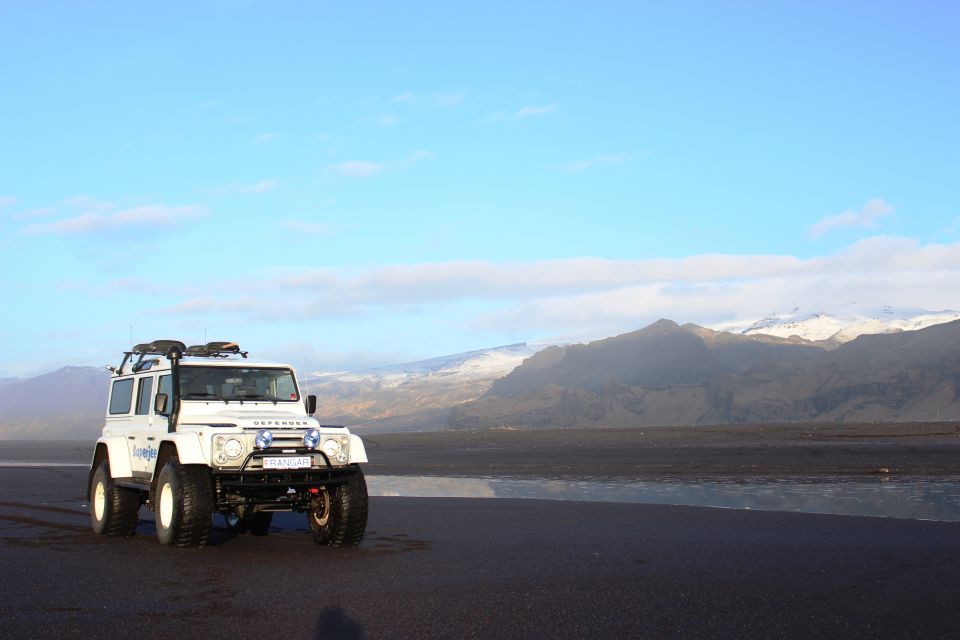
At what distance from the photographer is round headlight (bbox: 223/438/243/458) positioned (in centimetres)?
1204

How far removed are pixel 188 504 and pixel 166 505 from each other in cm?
63

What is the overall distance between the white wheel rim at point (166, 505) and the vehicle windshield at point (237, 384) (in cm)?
155

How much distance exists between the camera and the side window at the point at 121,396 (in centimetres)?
1499

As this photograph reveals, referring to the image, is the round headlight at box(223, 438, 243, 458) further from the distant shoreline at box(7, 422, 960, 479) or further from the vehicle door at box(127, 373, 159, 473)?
the distant shoreline at box(7, 422, 960, 479)

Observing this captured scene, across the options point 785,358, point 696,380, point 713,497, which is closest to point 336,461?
point 713,497

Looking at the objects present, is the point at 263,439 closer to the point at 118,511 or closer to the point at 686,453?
the point at 118,511

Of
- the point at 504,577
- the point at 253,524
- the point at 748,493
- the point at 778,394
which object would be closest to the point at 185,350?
the point at 253,524

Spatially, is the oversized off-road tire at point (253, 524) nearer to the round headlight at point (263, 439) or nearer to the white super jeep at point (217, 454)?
the white super jeep at point (217, 454)

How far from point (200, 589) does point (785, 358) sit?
419 feet

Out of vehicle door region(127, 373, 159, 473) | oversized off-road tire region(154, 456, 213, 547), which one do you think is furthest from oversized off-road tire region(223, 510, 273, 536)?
oversized off-road tire region(154, 456, 213, 547)

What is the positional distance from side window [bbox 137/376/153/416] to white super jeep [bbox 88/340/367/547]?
16 mm

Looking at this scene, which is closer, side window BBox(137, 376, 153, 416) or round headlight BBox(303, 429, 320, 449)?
round headlight BBox(303, 429, 320, 449)

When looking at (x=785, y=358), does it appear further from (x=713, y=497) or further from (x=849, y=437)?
(x=713, y=497)

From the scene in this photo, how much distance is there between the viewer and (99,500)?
1449 centimetres
